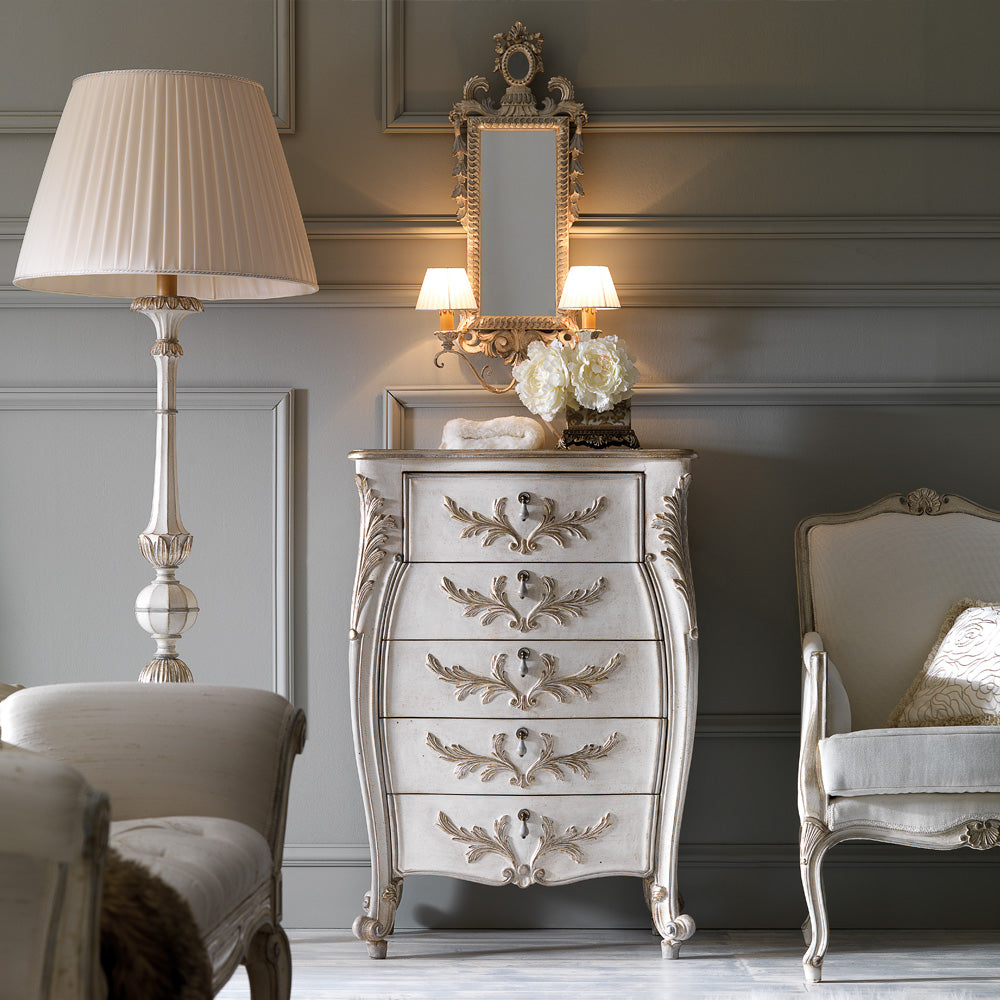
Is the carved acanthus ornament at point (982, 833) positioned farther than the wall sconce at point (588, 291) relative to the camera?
No

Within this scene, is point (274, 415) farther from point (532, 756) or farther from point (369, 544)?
point (532, 756)

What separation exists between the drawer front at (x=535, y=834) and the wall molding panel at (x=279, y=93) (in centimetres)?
167

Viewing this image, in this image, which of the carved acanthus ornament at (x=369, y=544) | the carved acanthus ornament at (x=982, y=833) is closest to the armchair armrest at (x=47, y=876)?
the carved acanthus ornament at (x=369, y=544)

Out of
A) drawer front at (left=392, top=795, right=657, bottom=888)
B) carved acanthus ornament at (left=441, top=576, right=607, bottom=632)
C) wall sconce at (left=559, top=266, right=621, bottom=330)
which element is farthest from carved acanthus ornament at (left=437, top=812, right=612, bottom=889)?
wall sconce at (left=559, top=266, right=621, bottom=330)

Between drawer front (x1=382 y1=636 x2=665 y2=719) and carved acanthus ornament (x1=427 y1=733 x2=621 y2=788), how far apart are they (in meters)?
0.06

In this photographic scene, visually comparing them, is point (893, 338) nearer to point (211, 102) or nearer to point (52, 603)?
point (211, 102)

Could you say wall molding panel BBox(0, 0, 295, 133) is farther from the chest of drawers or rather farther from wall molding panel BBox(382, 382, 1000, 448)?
the chest of drawers

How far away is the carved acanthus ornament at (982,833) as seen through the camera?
6.86ft

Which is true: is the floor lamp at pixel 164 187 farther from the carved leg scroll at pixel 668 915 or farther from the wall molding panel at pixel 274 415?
the carved leg scroll at pixel 668 915

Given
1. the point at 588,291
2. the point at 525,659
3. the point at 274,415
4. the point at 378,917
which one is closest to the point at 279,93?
the point at 274,415

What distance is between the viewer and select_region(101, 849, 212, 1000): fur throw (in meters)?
0.96

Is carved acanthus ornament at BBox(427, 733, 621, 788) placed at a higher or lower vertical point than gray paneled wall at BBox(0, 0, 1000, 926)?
lower

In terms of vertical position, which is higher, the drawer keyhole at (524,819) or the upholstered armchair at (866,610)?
the upholstered armchair at (866,610)

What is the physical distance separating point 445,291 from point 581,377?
45 cm
